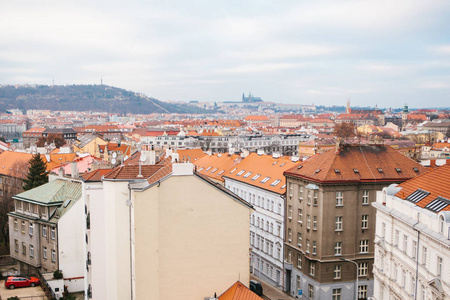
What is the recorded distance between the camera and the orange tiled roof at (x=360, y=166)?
39969 mm

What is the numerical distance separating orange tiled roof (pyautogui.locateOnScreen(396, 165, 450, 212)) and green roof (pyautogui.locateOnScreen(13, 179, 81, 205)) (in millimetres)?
23515

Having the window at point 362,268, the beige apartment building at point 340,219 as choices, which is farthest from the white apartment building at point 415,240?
the window at point 362,268

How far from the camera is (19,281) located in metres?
34.6

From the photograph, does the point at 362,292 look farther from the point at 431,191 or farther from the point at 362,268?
the point at 431,191

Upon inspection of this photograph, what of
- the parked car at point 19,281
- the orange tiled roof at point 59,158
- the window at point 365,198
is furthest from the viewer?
the orange tiled roof at point 59,158

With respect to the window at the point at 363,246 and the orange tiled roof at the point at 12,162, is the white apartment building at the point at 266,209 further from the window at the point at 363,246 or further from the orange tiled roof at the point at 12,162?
the orange tiled roof at the point at 12,162

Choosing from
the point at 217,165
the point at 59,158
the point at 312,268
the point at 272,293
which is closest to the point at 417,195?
the point at 312,268

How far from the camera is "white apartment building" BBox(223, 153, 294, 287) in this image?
45.6 m

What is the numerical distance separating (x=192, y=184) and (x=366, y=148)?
23095 mm

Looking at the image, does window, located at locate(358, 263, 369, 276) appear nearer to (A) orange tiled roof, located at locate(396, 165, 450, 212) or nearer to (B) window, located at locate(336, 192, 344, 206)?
(B) window, located at locate(336, 192, 344, 206)

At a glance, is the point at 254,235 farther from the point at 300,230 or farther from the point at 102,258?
the point at 102,258

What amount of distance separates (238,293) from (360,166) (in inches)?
813

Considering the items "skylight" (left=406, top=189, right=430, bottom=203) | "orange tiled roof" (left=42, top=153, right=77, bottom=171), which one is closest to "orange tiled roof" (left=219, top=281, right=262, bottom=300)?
"skylight" (left=406, top=189, right=430, bottom=203)

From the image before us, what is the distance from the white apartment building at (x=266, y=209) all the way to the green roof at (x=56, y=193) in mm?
17523
